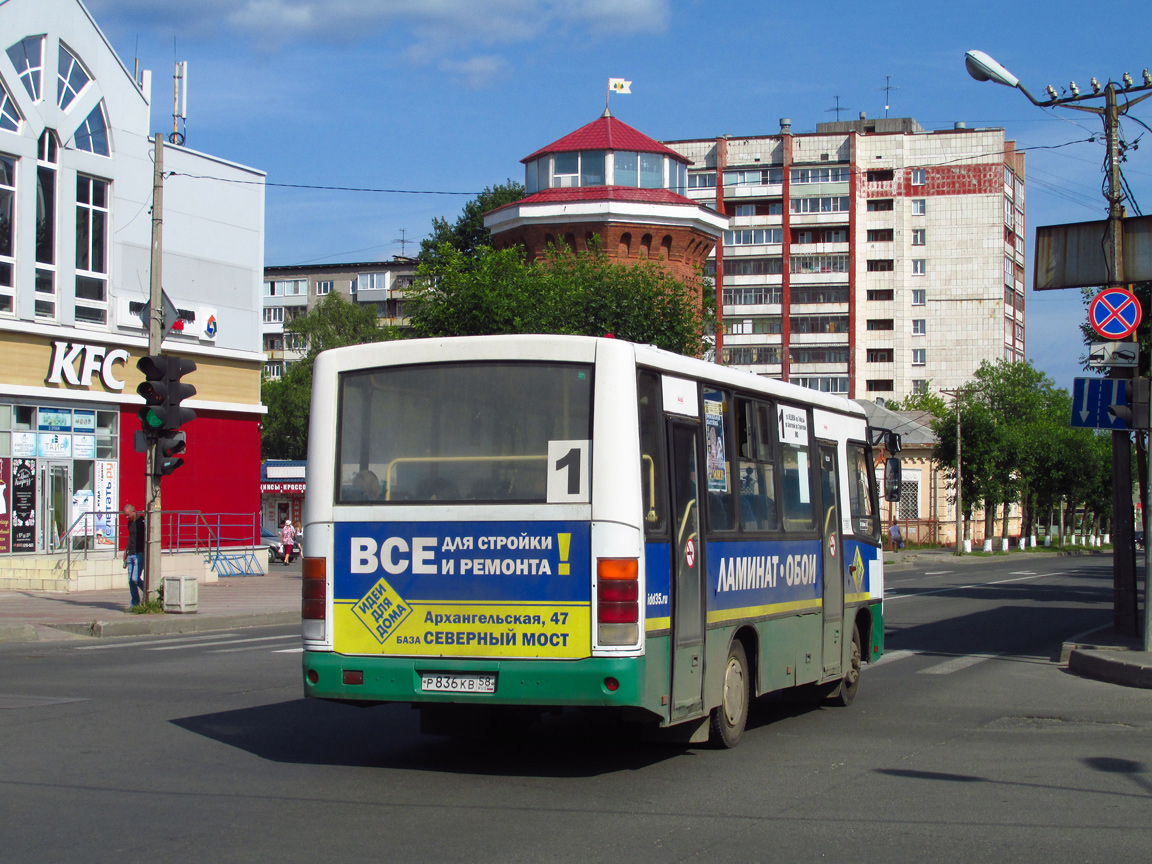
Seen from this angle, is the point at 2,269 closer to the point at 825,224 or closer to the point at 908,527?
the point at 908,527

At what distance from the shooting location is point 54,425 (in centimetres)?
3020

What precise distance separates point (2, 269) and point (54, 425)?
12.7 ft

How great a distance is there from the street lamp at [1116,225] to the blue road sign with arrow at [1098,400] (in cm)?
252

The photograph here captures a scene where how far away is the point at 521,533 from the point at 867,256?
9898 centimetres

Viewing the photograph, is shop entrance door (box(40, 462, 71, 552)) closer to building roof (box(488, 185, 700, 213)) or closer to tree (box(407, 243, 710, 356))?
tree (box(407, 243, 710, 356))

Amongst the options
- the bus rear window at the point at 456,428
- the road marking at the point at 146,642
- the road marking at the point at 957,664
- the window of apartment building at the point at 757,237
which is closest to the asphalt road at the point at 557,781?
the road marking at the point at 957,664

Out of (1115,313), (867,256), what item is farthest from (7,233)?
(867,256)

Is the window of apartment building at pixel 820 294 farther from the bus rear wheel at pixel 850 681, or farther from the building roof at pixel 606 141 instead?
the bus rear wheel at pixel 850 681

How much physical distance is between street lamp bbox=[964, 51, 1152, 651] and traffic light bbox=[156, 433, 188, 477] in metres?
12.6

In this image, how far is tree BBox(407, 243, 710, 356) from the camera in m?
38.2

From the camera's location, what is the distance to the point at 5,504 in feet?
94.4

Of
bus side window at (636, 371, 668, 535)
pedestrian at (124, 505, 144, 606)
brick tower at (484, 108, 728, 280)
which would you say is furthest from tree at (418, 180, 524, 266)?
bus side window at (636, 371, 668, 535)

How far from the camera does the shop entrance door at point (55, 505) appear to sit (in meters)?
29.8

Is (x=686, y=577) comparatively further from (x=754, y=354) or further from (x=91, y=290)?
(x=754, y=354)
